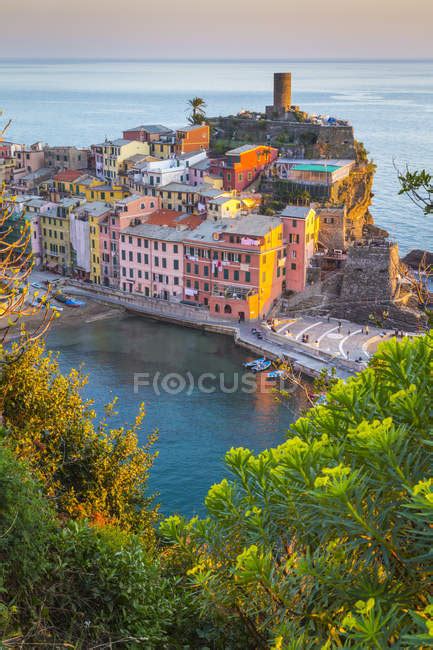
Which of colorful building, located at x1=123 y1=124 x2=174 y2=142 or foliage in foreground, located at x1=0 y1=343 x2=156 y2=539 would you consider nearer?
foliage in foreground, located at x1=0 y1=343 x2=156 y2=539

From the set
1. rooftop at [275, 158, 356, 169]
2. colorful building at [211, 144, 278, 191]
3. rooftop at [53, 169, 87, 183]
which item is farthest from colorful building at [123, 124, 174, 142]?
rooftop at [275, 158, 356, 169]

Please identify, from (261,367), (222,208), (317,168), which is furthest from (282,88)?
(261,367)

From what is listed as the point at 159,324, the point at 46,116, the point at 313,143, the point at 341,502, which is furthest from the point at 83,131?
the point at 341,502

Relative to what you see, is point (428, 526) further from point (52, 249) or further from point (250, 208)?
point (52, 249)

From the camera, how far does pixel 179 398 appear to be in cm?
2758

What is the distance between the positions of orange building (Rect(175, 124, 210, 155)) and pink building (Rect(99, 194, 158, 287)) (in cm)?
885

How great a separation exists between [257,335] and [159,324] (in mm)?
5117

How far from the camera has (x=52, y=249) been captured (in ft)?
145

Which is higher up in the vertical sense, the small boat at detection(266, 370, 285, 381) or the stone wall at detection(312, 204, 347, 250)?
the stone wall at detection(312, 204, 347, 250)

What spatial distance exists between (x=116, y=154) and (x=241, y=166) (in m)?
8.43

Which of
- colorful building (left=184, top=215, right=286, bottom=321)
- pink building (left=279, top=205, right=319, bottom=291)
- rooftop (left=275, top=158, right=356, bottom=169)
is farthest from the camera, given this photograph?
rooftop (left=275, top=158, right=356, bottom=169)

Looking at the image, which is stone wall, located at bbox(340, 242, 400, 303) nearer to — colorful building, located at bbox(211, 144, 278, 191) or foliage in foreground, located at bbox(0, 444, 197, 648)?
colorful building, located at bbox(211, 144, 278, 191)

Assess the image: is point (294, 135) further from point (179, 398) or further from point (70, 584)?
point (70, 584)

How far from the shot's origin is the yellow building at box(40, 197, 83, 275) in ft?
142
